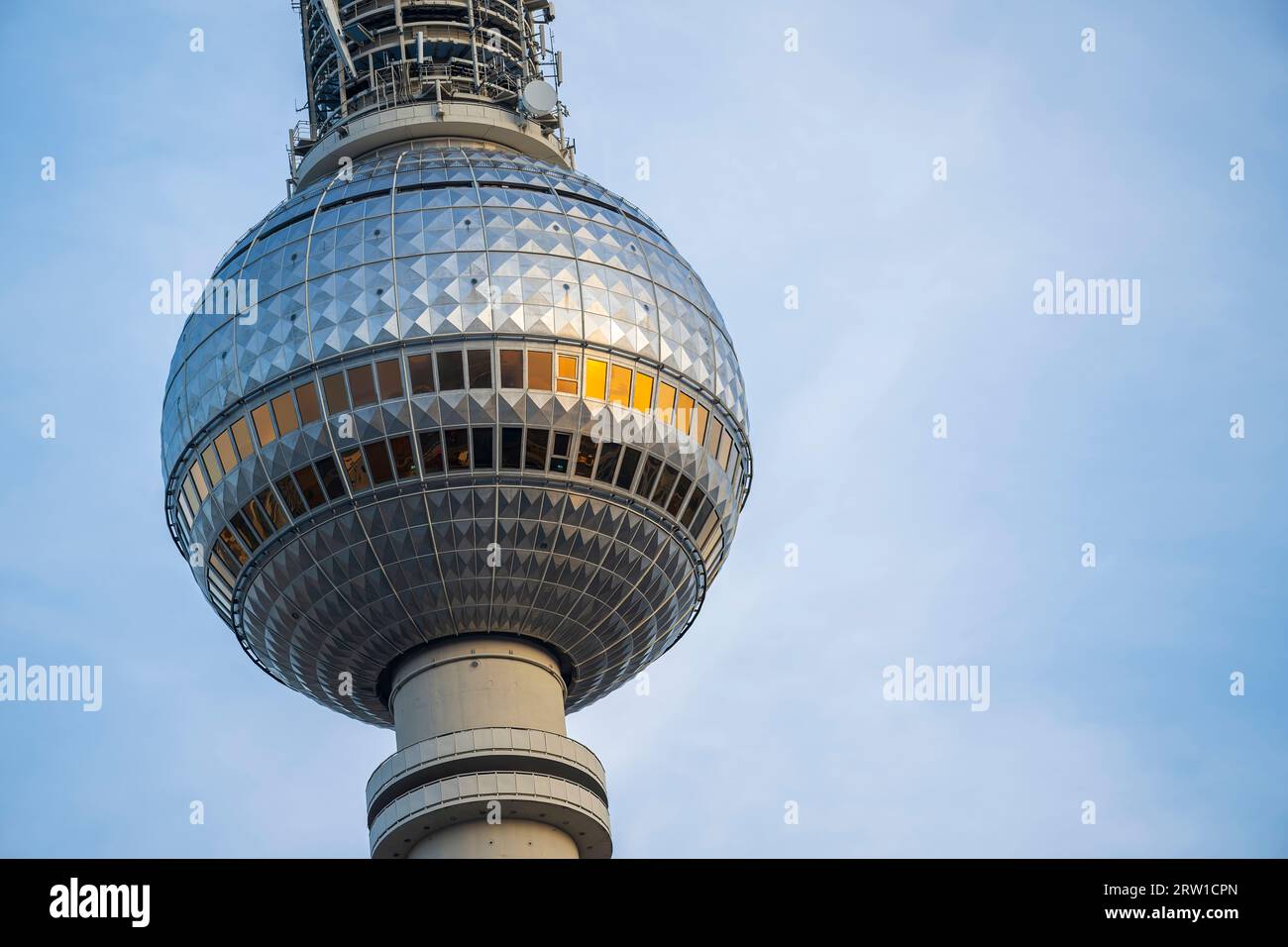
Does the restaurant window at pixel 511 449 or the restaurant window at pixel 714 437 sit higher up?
the restaurant window at pixel 714 437

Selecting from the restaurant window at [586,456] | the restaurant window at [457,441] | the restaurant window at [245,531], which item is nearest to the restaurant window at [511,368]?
the restaurant window at [457,441]

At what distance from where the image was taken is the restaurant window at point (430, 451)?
2073 inches

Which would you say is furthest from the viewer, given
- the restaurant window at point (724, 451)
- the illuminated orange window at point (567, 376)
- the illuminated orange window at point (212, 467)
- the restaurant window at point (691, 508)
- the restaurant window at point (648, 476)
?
the restaurant window at point (724, 451)

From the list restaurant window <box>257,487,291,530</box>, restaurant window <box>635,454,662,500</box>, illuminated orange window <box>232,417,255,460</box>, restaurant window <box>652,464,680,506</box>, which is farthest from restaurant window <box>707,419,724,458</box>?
illuminated orange window <box>232,417,255,460</box>

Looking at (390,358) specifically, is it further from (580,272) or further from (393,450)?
(580,272)

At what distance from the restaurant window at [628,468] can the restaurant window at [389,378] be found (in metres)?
6.88

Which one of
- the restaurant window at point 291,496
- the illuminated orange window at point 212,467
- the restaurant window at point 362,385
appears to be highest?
the restaurant window at point 362,385

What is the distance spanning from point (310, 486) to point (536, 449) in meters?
6.59

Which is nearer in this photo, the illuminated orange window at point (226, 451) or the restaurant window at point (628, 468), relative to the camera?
the restaurant window at point (628, 468)

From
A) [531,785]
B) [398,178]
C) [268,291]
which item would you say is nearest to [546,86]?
[398,178]

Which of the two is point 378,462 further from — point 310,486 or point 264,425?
point 264,425

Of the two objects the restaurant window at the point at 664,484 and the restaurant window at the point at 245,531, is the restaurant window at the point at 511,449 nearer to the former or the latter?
the restaurant window at the point at 664,484

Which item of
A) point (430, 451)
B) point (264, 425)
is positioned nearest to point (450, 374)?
point (430, 451)
